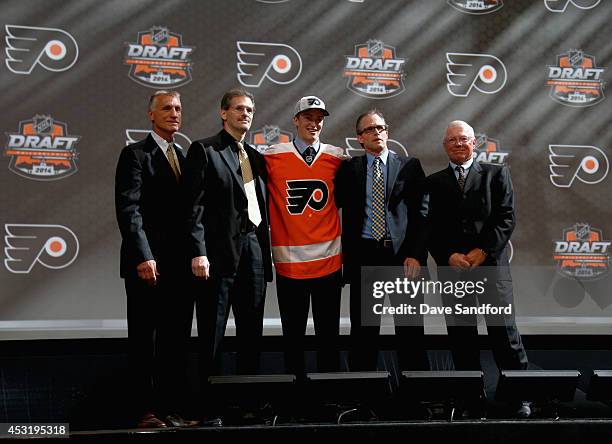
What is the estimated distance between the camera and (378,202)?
2877 mm

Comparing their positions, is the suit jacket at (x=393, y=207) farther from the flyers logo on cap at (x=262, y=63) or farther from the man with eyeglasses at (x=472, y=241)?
the flyers logo on cap at (x=262, y=63)

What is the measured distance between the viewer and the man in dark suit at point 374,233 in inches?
112

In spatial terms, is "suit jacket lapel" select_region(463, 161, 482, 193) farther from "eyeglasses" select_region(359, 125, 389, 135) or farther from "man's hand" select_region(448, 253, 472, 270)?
"eyeglasses" select_region(359, 125, 389, 135)

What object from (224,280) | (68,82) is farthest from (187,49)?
(224,280)

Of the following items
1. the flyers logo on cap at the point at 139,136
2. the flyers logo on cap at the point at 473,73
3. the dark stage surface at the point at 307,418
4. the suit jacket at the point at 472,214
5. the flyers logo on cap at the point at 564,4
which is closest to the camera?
the dark stage surface at the point at 307,418

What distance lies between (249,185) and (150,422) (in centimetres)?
114

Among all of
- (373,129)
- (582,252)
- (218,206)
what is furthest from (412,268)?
(582,252)

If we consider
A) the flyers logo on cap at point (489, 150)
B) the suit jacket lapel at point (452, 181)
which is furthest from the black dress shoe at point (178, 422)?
the flyers logo on cap at point (489, 150)

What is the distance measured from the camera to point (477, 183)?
3000 millimetres

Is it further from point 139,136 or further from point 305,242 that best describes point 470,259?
point 139,136

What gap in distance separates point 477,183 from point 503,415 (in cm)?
113

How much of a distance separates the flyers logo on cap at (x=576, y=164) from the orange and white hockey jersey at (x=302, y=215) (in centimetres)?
232

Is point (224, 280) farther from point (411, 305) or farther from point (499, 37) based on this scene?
point (499, 37)

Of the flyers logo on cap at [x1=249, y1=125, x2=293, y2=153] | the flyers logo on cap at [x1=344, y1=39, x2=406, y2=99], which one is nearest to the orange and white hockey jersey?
the flyers logo on cap at [x1=249, y1=125, x2=293, y2=153]
